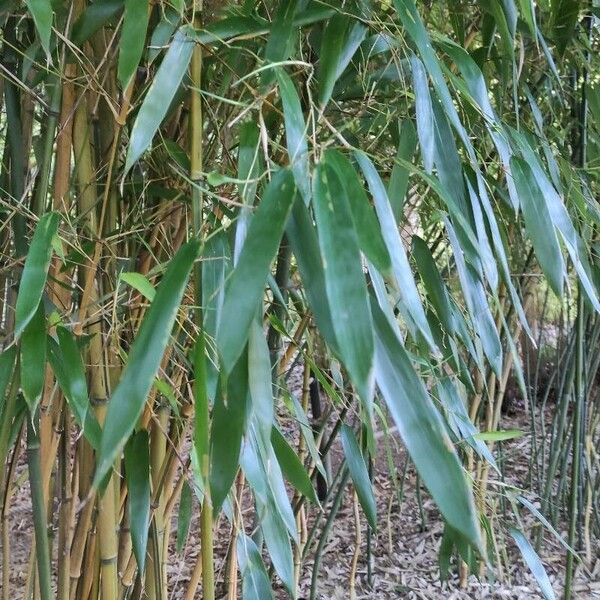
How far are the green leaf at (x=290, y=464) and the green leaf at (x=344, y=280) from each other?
25cm

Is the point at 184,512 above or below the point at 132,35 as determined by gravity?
below

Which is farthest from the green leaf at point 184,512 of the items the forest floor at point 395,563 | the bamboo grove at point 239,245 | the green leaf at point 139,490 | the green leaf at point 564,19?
the green leaf at point 564,19

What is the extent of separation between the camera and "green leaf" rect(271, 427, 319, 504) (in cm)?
51

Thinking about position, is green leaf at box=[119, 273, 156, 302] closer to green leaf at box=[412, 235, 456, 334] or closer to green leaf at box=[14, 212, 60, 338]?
green leaf at box=[14, 212, 60, 338]

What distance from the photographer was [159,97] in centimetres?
42

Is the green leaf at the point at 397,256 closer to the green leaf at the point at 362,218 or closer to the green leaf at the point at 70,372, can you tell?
the green leaf at the point at 362,218

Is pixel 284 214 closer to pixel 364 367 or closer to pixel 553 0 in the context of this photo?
pixel 364 367

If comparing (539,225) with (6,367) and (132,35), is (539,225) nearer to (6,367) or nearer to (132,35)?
(132,35)

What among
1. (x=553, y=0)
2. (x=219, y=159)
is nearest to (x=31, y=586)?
(x=219, y=159)

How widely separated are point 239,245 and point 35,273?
0.60ft

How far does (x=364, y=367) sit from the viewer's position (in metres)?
0.27

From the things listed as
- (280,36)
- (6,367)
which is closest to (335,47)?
(280,36)

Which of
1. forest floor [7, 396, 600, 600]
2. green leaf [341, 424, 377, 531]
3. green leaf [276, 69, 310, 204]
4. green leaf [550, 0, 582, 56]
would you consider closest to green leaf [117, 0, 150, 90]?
green leaf [276, 69, 310, 204]

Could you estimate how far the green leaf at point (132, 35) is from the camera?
0.45 metres
